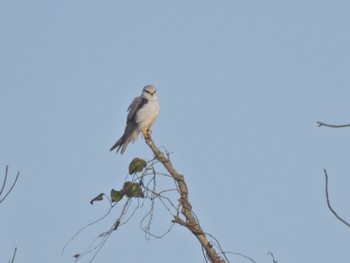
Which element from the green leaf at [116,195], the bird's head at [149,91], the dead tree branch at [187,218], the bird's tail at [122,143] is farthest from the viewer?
the bird's head at [149,91]

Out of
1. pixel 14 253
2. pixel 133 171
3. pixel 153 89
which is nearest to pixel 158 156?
pixel 133 171

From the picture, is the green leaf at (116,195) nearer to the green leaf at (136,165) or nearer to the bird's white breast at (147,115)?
the green leaf at (136,165)

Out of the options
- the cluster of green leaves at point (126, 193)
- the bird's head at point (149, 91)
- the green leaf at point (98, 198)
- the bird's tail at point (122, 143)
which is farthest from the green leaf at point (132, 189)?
the bird's head at point (149, 91)

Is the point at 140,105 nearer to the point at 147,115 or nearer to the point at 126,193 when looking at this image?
the point at 147,115

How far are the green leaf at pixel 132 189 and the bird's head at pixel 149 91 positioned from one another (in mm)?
6455

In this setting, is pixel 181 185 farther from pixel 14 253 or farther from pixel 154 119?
pixel 154 119

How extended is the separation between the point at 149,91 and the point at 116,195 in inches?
263

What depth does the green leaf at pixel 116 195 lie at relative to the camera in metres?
4.08

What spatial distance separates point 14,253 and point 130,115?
7229 mm

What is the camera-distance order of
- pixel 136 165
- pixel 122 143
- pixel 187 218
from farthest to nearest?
1. pixel 122 143
2. pixel 136 165
3. pixel 187 218

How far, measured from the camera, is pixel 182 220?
3.88 meters

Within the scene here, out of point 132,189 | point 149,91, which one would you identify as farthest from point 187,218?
point 149,91

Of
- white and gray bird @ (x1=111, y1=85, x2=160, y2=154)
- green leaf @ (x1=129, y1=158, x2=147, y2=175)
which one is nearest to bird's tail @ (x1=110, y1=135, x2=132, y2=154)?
white and gray bird @ (x1=111, y1=85, x2=160, y2=154)

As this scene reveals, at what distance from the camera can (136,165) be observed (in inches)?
173
